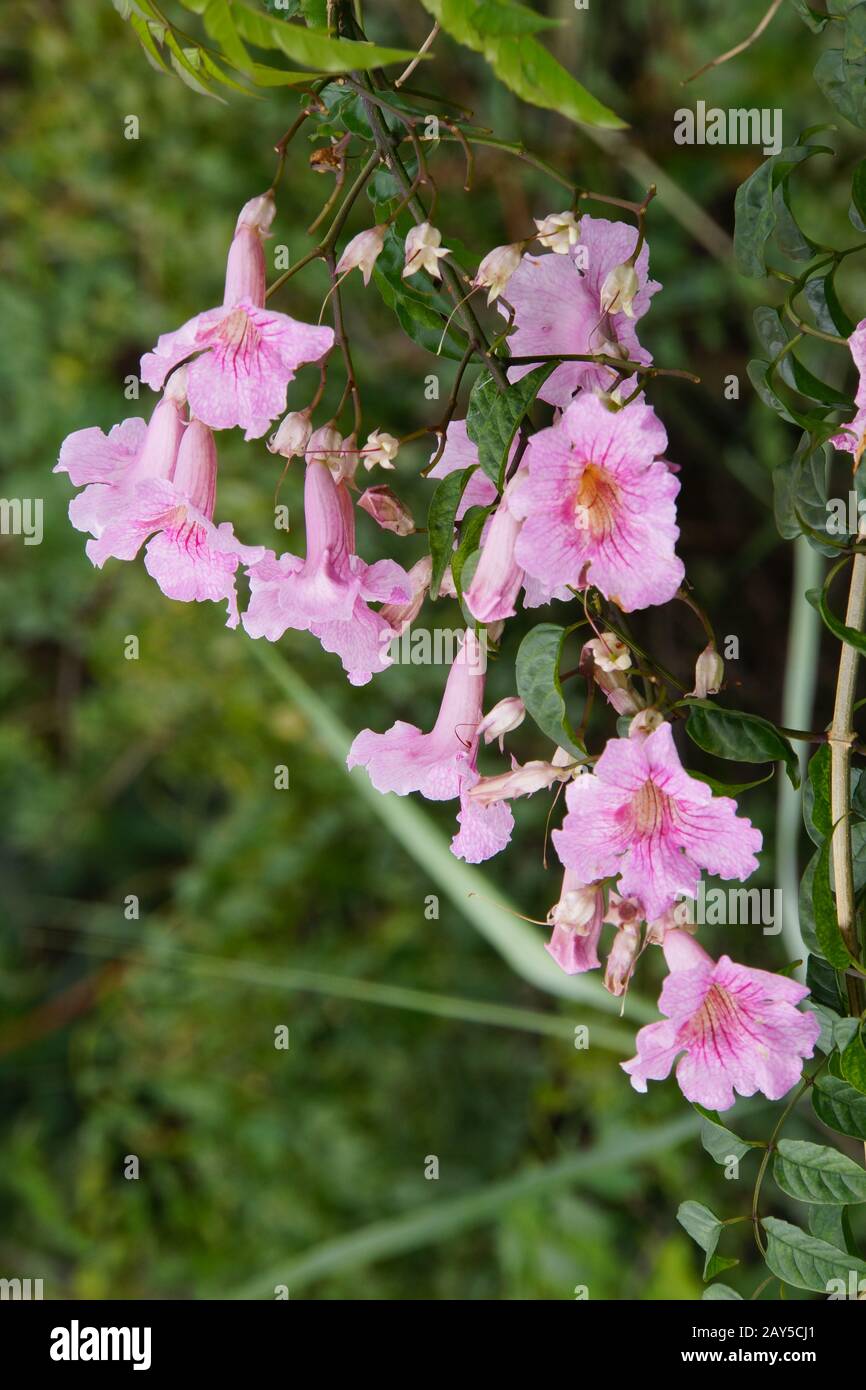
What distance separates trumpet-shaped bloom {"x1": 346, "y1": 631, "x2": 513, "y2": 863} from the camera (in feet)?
1.32

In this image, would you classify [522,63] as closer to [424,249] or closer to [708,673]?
[424,249]

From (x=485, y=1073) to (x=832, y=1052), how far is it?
837 millimetres

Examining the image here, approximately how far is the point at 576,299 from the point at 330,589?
0.12 m

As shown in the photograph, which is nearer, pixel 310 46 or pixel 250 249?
pixel 310 46

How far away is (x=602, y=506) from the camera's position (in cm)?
33

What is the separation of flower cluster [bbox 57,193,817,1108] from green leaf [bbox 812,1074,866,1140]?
0.04 feet

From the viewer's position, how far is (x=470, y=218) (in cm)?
119

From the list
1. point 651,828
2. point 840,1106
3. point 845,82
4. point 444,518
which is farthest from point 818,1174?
point 845,82

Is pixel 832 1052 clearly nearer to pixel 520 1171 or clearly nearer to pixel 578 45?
pixel 520 1171

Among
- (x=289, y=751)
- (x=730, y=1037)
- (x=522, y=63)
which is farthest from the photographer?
(x=289, y=751)

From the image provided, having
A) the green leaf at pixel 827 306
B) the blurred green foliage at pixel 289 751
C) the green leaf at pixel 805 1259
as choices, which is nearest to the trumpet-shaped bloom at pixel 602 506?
the green leaf at pixel 827 306

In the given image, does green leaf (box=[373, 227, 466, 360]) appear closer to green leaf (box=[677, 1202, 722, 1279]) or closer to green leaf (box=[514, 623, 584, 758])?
green leaf (box=[514, 623, 584, 758])

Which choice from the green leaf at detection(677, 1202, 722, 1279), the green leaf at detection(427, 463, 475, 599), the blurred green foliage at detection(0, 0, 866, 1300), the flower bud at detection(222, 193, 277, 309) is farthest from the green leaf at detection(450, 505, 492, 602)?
the blurred green foliage at detection(0, 0, 866, 1300)
